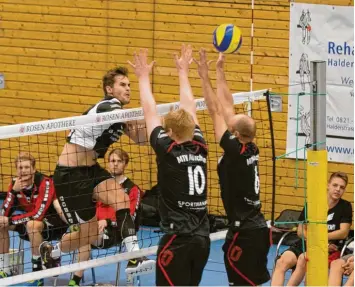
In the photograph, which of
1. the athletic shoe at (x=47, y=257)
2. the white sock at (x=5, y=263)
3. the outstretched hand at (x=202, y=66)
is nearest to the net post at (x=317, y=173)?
the outstretched hand at (x=202, y=66)

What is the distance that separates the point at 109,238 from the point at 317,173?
302cm

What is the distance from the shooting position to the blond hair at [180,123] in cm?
838

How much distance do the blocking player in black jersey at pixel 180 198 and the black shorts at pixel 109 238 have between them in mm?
2556

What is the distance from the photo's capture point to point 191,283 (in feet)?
28.2

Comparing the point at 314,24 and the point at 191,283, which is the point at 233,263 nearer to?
the point at 191,283

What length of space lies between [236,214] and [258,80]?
17.7 ft

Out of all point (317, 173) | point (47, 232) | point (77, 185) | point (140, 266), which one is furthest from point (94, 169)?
point (317, 173)

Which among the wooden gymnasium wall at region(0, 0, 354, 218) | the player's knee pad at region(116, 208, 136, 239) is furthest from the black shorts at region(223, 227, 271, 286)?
the wooden gymnasium wall at region(0, 0, 354, 218)

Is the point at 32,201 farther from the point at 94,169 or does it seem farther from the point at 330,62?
the point at 330,62

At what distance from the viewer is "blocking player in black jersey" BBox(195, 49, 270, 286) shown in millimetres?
8906

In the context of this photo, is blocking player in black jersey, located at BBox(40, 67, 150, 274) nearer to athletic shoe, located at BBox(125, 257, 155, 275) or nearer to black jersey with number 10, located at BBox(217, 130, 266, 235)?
athletic shoe, located at BBox(125, 257, 155, 275)

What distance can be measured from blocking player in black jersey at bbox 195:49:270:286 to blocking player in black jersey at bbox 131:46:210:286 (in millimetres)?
424

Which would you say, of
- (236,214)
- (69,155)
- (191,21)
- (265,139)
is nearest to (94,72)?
(191,21)

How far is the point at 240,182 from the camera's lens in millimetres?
8930
